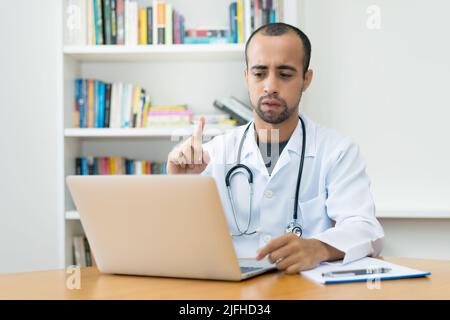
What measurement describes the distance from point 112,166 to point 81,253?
44 cm

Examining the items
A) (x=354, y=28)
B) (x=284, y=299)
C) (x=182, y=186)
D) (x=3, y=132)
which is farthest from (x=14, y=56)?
(x=284, y=299)

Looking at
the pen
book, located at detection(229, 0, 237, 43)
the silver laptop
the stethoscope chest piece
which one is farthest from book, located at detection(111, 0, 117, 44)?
the pen

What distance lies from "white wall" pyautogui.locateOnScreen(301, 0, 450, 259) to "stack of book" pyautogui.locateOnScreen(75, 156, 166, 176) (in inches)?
31.4

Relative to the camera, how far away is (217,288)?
1.06m

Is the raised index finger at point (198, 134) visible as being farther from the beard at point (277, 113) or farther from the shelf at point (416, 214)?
the shelf at point (416, 214)

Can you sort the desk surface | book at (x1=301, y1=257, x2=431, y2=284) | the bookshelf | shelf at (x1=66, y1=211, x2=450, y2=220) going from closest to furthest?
1. the desk surface
2. book at (x1=301, y1=257, x2=431, y2=284)
3. shelf at (x1=66, y1=211, x2=450, y2=220)
4. the bookshelf

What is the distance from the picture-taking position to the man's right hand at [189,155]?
4.64 ft

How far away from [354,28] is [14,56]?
1.69 meters

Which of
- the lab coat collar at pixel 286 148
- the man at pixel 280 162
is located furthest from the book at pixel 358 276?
the lab coat collar at pixel 286 148

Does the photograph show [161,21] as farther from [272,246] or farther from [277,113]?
[272,246]

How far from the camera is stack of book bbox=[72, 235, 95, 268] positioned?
114 inches

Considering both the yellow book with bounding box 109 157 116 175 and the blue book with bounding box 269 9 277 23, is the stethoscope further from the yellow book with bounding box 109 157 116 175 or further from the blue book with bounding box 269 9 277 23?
the yellow book with bounding box 109 157 116 175

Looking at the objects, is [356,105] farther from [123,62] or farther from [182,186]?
[182,186]

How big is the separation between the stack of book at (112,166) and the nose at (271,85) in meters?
1.18
